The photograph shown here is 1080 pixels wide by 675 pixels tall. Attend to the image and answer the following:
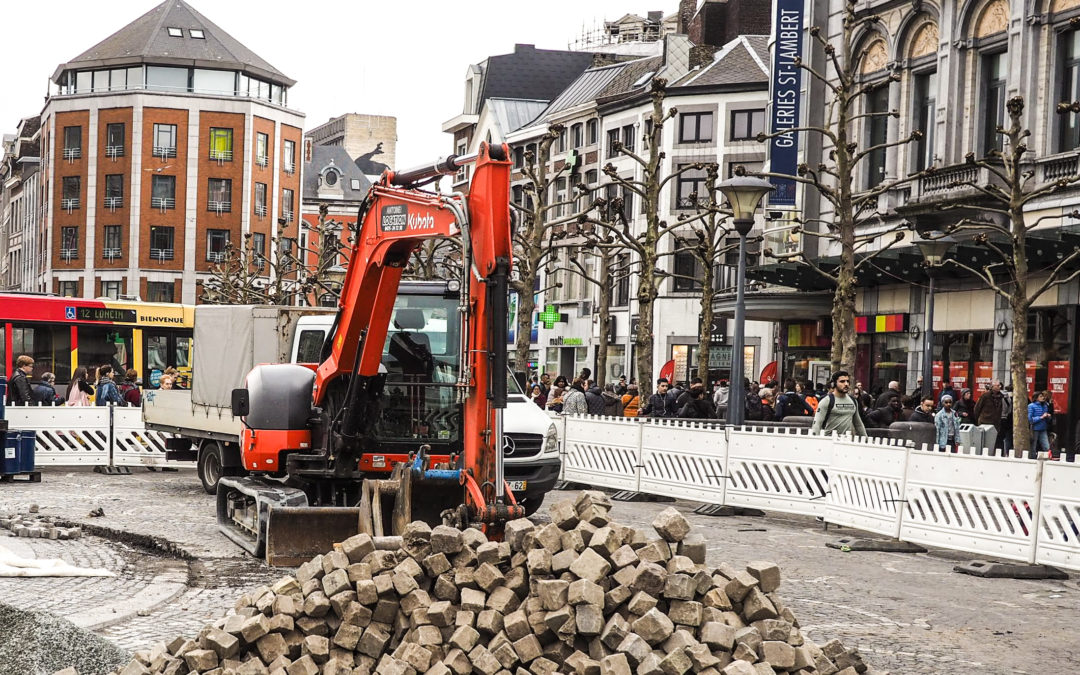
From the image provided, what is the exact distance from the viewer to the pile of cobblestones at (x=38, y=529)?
14.9 m

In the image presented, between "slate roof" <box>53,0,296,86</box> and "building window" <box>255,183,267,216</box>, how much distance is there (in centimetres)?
663

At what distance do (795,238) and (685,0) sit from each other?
3408 centimetres

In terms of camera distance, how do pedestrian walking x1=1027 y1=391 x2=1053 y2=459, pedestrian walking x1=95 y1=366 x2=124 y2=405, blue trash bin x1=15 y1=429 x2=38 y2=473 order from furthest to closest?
pedestrian walking x1=95 y1=366 x2=124 y2=405
pedestrian walking x1=1027 y1=391 x2=1053 y2=459
blue trash bin x1=15 y1=429 x2=38 y2=473

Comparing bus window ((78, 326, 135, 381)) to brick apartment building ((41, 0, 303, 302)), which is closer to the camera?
bus window ((78, 326, 135, 381))

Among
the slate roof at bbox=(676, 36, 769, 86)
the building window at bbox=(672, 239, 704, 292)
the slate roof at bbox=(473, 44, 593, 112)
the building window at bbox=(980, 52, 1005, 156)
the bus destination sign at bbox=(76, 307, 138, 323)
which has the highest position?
the slate roof at bbox=(473, 44, 593, 112)

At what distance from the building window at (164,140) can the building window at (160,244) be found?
4.46 m

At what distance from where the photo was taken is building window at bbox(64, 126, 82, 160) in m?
85.9

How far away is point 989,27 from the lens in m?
33.2

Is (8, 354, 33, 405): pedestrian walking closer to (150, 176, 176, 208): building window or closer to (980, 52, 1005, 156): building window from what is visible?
(980, 52, 1005, 156): building window

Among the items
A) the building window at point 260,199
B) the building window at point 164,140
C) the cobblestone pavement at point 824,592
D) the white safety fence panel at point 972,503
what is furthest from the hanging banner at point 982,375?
the building window at point 164,140

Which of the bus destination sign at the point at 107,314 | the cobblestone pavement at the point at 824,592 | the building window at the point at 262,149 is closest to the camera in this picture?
the cobblestone pavement at the point at 824,592

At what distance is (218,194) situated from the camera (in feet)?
279

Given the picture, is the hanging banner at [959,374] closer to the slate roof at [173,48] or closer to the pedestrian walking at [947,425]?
the pedestrian walking at [947,425]

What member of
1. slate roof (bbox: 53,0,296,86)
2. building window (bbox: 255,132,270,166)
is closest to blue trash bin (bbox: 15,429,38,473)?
slate roof (bbox: 53,0,296,86)
